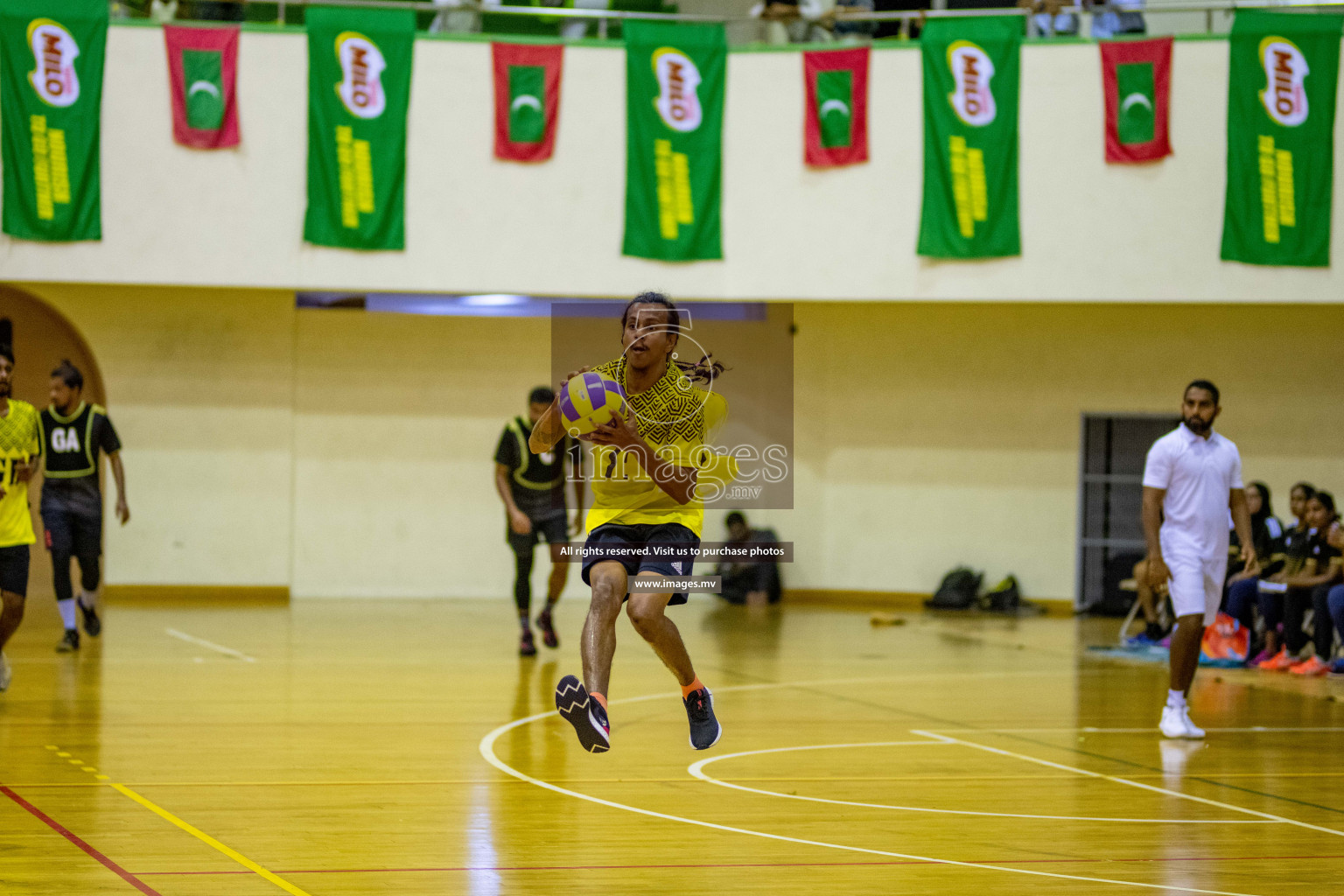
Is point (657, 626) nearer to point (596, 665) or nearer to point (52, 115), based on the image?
point (596, 665)

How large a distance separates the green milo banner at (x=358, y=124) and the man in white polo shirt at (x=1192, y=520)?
32.8ft

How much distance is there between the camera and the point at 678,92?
16.9m

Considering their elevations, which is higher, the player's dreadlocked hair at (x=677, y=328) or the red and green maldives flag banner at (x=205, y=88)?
the red and green maldives flag banner at (x=205, y=88)

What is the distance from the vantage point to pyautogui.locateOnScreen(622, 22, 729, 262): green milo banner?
662 inches

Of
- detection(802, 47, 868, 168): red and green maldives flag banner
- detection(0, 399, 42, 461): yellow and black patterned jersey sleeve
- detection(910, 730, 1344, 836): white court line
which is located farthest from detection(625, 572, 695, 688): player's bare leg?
detection(802, 47, 868, 168): red and green maldives flag banner

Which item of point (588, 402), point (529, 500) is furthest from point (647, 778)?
point (529, 500)

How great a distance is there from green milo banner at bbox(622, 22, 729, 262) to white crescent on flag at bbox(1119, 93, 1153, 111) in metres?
4.50

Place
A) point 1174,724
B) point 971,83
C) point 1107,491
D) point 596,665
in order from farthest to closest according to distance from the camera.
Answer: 1. point 1107,491
2. point 971,83
3. point 1174,724
4. point 596,665

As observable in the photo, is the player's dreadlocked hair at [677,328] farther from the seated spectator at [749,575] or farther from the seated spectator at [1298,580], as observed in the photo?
the seated spectator at [749,575]

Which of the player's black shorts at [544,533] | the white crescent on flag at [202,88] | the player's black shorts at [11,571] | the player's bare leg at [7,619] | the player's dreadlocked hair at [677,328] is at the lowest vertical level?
the player's bare leg at [7,619]

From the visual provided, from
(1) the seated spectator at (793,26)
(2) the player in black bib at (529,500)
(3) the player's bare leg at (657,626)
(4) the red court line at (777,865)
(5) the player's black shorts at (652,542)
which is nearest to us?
(4) the red court line at (777,865)

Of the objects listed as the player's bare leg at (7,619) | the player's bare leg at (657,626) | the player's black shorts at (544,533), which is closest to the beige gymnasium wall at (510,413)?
the player's black shorts at (544,533)

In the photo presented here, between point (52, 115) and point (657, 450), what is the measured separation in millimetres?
12376

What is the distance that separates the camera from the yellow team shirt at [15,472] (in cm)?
994
